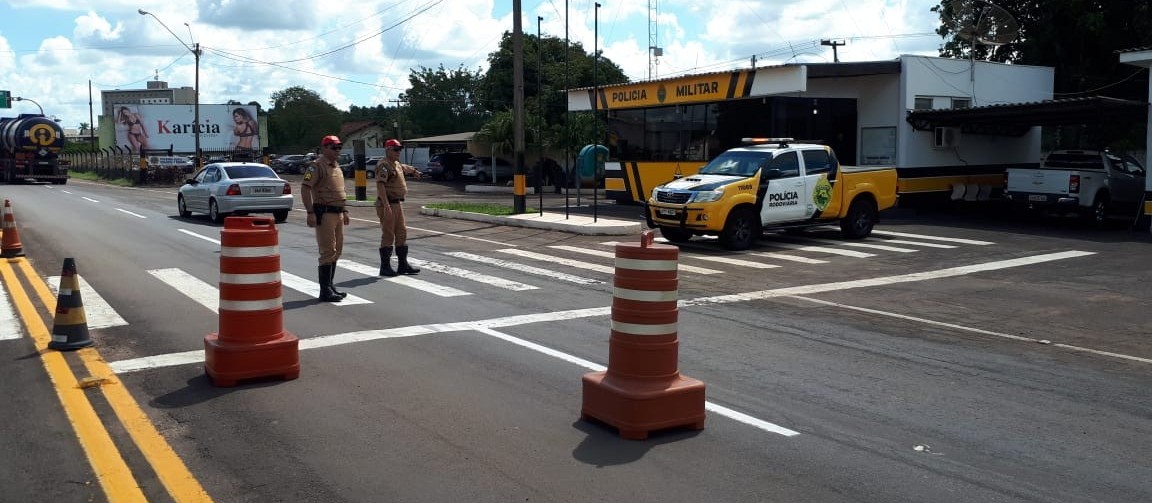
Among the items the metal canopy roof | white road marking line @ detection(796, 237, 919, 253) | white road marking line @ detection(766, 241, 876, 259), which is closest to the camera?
white road marking line @ detection(766, 241, 876, 259)

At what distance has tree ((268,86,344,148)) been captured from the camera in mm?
105375

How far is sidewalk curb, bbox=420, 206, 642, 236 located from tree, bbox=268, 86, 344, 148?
→ 8286 cm

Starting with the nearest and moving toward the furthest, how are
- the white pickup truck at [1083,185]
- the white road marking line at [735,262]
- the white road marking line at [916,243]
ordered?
the white road marking line at [735,262], the white road marking line at [916,243], the white pickup truck at [1083,185]

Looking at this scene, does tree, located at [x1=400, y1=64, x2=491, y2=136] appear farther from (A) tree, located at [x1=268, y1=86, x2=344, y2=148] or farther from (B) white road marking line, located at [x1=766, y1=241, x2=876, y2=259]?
(B) white road marking line, located at [x1=766, y1=241, x2=876, y2=259]

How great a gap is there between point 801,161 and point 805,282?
16.5ft

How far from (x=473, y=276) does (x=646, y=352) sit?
7677 millimetres

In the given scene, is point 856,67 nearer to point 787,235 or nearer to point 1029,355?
point 787,235

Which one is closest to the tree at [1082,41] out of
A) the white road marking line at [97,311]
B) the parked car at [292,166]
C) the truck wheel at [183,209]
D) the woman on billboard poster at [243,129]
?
the truck wheel at [183,209]

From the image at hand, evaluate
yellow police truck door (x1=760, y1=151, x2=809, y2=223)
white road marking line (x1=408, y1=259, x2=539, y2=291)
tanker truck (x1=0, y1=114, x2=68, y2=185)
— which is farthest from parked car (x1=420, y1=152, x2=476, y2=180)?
white road marking line (x1=408, y1=259, x2=539, y2=291)

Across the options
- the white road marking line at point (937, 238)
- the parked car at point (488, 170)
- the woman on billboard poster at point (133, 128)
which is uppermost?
the woman on billboard poster at point (133, 128)

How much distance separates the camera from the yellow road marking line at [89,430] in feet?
16.5

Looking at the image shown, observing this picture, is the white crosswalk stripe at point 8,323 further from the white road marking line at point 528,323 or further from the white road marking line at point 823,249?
the white road marking line at point 823,249

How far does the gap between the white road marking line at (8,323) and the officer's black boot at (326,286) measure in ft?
9.75

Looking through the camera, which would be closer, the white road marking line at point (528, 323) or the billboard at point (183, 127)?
the white road marking line at point (528, 323)
